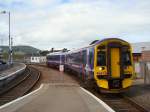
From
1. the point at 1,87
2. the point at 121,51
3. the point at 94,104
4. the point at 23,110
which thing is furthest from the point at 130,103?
the point at 1,87

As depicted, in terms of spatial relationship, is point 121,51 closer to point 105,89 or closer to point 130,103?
point 105,89

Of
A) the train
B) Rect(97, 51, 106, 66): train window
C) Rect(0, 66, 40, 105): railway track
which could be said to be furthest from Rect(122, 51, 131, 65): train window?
Rect(0, 66, 40, 105): railway track

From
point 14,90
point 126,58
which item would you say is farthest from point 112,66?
point 14,90

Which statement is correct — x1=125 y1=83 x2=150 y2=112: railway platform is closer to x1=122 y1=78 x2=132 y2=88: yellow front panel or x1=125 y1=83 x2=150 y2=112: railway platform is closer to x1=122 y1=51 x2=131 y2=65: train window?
x1=122 y1=78 x2=132 y2=88: yellow front panel

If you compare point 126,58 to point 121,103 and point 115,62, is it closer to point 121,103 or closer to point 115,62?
point 115,62

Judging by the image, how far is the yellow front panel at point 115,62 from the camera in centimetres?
2130

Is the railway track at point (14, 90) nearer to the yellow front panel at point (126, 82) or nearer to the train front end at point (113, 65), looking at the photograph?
the train front end at point (113, 65)

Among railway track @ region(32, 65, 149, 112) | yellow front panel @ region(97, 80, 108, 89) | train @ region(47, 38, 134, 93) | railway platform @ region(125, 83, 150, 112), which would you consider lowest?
railway track @ region(32, 65, 149, 112)

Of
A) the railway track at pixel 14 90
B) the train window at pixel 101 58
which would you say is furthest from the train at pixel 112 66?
the railway track at pixel 14 90

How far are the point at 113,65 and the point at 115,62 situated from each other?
9.3 inches

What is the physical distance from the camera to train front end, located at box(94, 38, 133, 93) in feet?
69.4

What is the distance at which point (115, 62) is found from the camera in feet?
70.6

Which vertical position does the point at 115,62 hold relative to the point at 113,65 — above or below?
above

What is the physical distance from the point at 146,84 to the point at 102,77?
6687 millimetres
